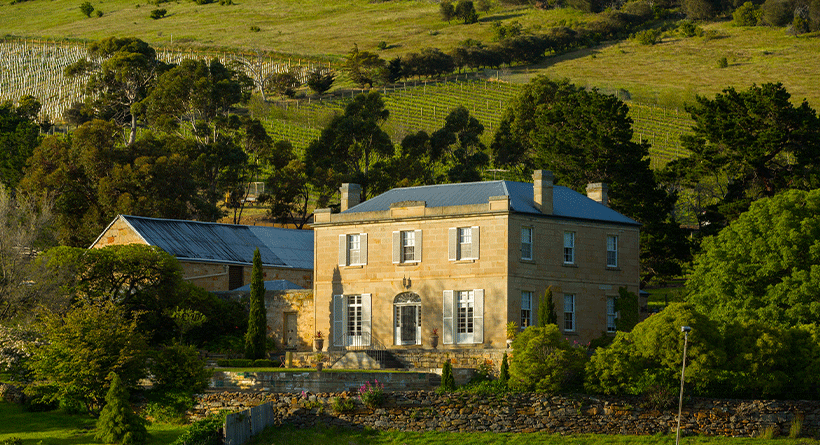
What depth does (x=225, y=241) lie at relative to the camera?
55875 mm

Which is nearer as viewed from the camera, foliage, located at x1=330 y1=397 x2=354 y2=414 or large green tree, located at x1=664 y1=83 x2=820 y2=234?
foliage, located at x1=330 y1=397 x2=354 y2=414

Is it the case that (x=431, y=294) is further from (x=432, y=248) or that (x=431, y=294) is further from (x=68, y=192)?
(x=68, y=192)

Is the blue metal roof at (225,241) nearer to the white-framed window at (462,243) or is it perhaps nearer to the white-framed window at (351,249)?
the white-framed window at (351,249)

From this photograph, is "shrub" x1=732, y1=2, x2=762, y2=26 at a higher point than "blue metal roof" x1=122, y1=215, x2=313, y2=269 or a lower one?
higher

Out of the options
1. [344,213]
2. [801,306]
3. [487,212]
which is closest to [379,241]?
[344,213]

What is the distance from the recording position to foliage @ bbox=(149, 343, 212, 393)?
35.2 meters

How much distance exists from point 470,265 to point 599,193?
925cm

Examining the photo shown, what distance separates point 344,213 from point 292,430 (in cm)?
1425

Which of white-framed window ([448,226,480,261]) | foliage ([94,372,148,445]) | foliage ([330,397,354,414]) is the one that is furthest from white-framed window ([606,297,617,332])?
foliage ([94,372,148,445])

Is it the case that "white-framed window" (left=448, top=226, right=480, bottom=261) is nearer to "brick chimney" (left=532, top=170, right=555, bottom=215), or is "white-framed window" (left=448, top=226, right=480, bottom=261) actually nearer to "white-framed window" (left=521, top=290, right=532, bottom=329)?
"white-framed window" (left=521, top=290, right=532, bottom=329)

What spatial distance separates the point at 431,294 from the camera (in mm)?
43688

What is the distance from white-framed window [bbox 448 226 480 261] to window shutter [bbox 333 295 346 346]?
18.5 ft

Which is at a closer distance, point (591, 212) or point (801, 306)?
point (801, 306)

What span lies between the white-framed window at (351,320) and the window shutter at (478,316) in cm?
504
